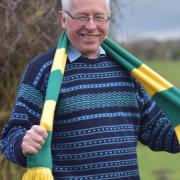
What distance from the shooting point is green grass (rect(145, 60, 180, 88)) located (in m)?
24.0

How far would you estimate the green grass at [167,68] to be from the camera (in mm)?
23994

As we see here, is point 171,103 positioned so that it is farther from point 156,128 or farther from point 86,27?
point 86,27

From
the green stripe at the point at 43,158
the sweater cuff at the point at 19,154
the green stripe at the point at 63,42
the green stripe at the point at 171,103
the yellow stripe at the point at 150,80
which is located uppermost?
the green stripe at the point at 63,42

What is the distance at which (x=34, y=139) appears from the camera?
3.21 metres

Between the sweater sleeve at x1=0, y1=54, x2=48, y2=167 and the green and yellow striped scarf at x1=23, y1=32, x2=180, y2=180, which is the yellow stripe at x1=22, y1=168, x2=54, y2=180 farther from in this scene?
the green and yellow striped scarf at x1=23, y1=32, x2=180, y2=180


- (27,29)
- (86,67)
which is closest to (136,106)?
(86,67)

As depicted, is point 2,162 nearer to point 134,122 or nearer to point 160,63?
point 134,122

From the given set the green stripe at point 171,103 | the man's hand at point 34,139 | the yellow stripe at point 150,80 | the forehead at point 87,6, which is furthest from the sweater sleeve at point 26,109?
the green stripe at point 171,103

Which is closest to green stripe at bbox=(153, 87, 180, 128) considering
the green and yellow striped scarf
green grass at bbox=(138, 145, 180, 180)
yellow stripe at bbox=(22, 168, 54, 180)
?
the green and yellow striped scarf

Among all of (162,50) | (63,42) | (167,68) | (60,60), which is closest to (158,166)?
(63,42)

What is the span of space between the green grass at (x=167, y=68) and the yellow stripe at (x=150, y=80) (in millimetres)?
18505

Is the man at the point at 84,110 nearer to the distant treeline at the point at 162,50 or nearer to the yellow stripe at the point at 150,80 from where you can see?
the yellow stripe at the point at 150,80

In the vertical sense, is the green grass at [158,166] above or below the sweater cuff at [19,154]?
above

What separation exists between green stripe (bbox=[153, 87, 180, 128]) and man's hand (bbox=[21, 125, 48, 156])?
75 centimetres
